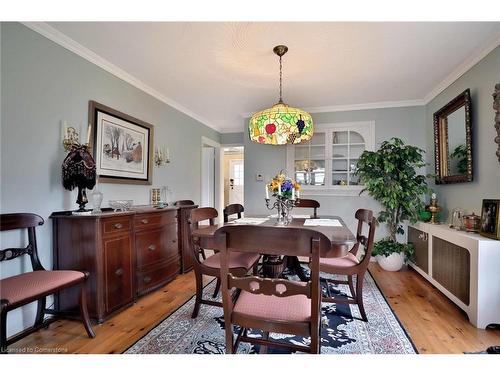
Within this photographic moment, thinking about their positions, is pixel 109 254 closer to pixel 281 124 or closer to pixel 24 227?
pixel 24 227

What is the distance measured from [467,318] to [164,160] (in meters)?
3.63

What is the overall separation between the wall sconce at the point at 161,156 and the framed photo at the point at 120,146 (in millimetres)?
169

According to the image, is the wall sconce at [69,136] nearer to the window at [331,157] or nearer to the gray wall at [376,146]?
the gray wall at [376,146]

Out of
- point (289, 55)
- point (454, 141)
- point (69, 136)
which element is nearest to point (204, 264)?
point (69, 136)

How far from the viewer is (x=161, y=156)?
3428 mm

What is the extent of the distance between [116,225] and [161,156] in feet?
4.94

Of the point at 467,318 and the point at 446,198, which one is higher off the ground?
the point at 446,198

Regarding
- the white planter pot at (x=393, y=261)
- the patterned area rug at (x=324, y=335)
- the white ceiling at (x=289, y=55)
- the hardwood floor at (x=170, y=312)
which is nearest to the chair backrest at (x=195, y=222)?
the patterned area rug at (x=324, y=335)

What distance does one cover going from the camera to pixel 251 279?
3.80 feet

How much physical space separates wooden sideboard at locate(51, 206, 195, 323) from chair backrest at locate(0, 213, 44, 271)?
189mm
